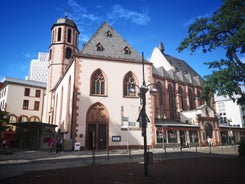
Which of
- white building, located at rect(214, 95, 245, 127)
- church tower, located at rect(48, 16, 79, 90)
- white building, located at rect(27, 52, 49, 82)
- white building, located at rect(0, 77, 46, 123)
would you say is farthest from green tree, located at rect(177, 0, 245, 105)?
white building, located at rect(27, 52, 49, 82)

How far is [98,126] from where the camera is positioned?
23.3 m

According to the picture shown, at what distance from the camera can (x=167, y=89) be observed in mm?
37375

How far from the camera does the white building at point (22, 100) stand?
41469 millimetres

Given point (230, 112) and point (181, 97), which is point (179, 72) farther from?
point (230, 112)

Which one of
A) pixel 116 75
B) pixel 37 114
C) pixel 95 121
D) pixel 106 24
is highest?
pixel 106 24

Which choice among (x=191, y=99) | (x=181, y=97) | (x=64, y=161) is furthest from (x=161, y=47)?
(x=64, y=161)

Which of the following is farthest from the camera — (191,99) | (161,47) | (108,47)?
(161,47)

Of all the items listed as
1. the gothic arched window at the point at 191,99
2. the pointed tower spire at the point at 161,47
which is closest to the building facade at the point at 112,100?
the gothic arched window at the point at 191,99

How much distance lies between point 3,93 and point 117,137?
3392cm

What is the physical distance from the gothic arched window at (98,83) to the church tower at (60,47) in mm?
15921

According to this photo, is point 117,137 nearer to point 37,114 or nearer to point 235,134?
point 37,114

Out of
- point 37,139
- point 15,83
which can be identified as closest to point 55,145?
point 37,139

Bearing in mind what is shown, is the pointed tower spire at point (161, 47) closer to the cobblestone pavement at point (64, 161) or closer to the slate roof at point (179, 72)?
the slate roof at point (179, 72)

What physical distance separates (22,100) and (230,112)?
190 ft
